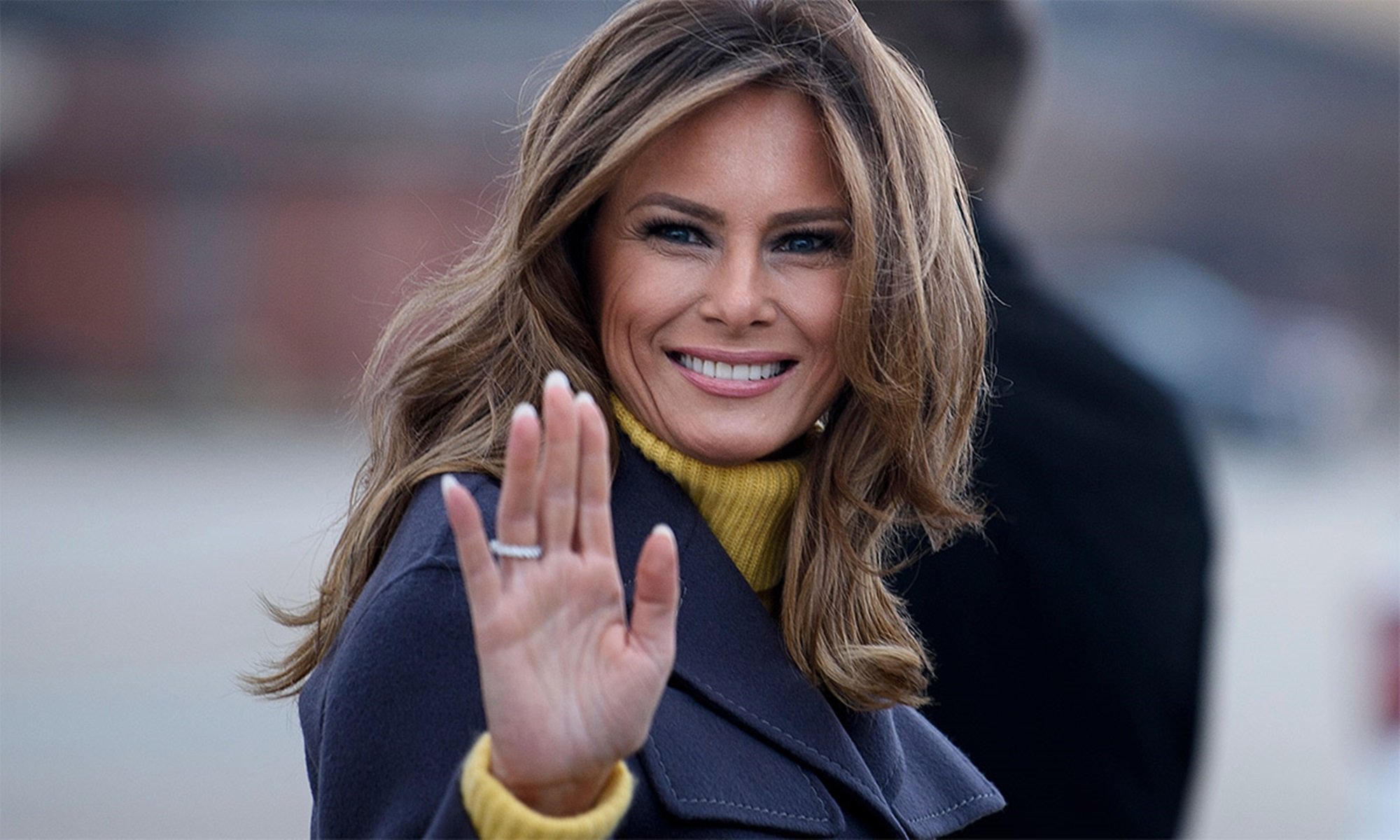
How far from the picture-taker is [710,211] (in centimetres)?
215

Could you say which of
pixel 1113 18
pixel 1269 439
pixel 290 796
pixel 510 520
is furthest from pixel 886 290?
pixel 1113 18

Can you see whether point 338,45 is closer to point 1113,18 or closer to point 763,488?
point 1113,18

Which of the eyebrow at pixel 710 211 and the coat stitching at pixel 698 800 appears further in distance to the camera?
the eyebrow at pixel 710 211

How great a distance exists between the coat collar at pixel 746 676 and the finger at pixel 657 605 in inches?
12.6

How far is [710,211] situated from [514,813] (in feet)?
2.71

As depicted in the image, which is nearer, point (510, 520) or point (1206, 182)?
point (510, 520)

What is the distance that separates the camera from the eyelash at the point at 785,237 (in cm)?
219

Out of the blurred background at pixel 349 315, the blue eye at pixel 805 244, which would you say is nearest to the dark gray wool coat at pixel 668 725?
the blue eye at pixel 805 244

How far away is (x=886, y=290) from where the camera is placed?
2250 millimetres

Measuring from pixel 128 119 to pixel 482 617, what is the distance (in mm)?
18587

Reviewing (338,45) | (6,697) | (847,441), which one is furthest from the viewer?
(338,45)

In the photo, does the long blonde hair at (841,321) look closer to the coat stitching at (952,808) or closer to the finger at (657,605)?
the coat stitching at (952,808)

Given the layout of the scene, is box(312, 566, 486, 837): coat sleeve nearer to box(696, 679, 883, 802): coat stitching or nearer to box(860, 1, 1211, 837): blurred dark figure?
box(696, 679, 883, 802): coat stitching

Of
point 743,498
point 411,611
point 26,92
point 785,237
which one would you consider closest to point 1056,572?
point 743,498
